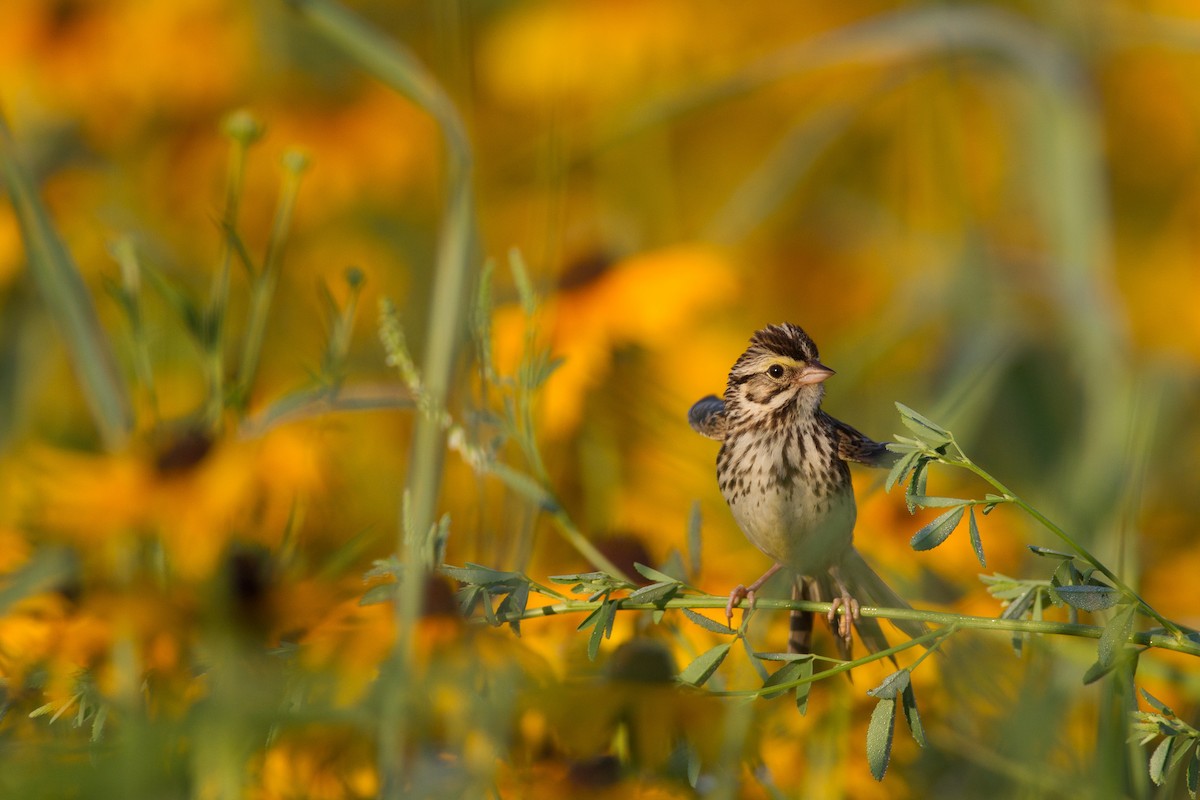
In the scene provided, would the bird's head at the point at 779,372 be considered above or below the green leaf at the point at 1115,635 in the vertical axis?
above

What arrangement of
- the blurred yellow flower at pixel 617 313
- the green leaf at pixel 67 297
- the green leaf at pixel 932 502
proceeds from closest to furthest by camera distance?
the green leaf at pixel 932 502, the green leaf at pixel 67 297, the blurred yellow flower at pixel 617 313

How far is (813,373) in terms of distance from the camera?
1231 millimetres

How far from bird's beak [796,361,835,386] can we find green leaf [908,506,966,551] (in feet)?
0.55

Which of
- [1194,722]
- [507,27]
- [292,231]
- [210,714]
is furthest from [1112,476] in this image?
[507,27]

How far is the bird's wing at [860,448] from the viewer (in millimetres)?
1188

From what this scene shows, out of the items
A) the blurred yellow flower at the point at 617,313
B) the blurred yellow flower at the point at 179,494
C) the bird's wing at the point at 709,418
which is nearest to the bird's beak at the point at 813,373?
the bird's wing at the point at 709,418

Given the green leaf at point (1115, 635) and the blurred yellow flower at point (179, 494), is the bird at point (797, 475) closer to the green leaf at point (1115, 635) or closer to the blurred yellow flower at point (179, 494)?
the green leaf at point (1115, 635)

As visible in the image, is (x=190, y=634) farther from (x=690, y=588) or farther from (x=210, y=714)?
(x=690, y=588)

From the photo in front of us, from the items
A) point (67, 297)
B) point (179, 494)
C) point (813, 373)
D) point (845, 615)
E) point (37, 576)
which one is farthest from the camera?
point (179, 494)

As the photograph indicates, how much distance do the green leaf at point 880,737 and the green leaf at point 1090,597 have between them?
0.14m

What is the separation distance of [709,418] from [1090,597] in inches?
15.4

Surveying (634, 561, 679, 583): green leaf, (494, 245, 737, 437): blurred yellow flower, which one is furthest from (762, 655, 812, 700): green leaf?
(494, 245, 737, 437): blurred yellow flower

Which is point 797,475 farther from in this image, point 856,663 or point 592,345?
point 592,345

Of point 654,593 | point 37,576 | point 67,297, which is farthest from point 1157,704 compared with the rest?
point 67,297
